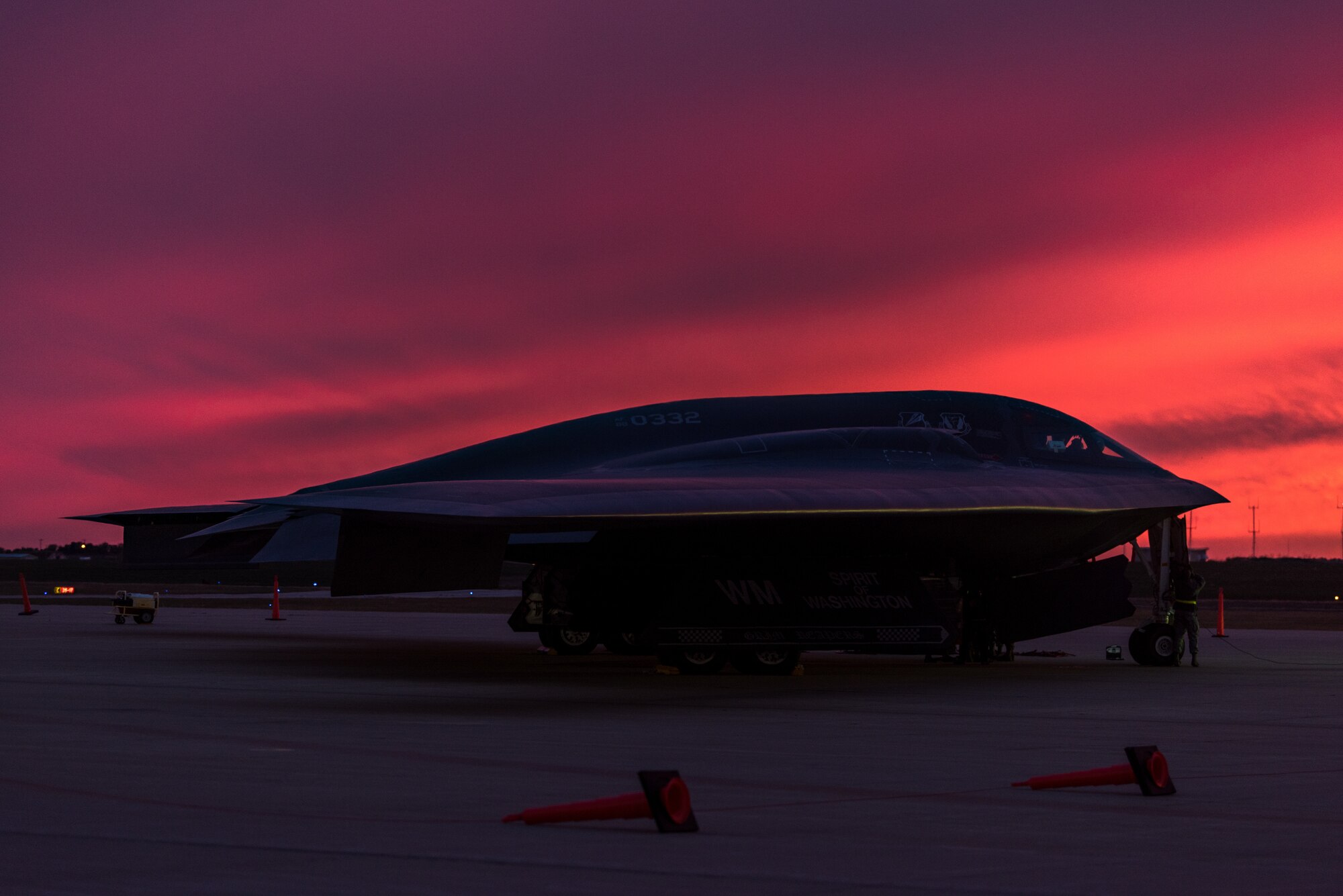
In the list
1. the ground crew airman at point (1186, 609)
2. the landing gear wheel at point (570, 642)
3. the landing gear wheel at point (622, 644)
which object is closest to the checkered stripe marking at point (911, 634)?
the ground crew airman at point (1186, 609)

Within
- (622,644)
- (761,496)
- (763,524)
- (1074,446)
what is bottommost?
(622,644)

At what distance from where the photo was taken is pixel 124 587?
76250mm

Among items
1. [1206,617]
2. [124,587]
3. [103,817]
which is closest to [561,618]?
[103,817]

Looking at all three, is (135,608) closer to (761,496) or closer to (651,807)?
(761,496)

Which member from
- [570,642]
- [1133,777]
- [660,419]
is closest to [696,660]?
[660,419]

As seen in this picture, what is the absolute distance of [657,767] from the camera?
9672 millimetres

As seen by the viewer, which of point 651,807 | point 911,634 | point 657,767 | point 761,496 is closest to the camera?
point 651,807

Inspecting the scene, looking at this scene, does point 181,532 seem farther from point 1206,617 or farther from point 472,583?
point 1206,617

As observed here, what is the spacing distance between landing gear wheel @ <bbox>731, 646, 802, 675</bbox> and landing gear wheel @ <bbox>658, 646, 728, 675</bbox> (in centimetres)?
30

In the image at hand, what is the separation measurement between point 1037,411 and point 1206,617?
22.5 meters

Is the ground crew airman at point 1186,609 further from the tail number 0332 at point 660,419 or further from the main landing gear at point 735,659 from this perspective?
the tail number 0332 at point 660,419

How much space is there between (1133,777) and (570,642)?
55.2 feet

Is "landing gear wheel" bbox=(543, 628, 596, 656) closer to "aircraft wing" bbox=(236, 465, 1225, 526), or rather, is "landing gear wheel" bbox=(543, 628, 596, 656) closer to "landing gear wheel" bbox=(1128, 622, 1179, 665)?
"aircraft wing" bbox=(236, 465, 1225, 526)

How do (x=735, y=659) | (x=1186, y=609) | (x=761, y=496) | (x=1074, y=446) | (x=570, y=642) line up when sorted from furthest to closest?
(x=570, y=642) → (x=1074, y=446) → (x=1186, y=609) → (x=735, y=659) → (x=761, y=496)
